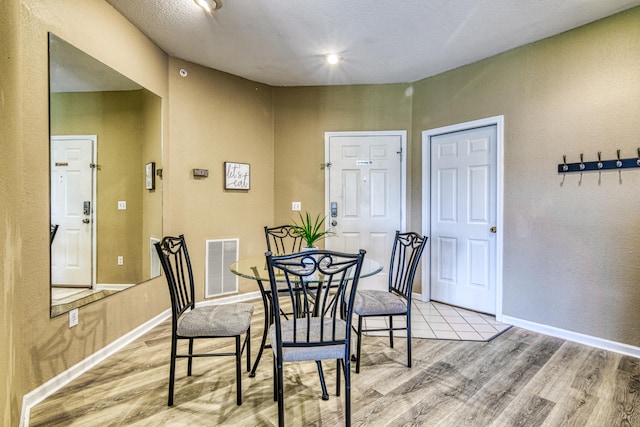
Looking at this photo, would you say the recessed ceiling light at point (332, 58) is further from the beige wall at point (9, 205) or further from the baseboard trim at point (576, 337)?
the baseboard trim at point (576, 337)

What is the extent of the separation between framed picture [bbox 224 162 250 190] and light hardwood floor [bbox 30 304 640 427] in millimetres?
1786

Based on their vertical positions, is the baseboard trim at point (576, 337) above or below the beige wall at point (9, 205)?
below

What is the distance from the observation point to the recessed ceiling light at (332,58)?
10.3ft

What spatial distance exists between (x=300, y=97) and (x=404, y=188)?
1.72 meters

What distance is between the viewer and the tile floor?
9.05ft

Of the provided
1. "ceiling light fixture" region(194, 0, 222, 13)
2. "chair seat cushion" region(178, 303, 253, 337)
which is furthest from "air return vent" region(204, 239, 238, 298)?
"ceiling light fixture" region(194, 0, 222, 13)

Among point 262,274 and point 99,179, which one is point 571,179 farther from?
point 99,179

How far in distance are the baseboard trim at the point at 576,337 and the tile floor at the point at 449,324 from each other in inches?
3.9

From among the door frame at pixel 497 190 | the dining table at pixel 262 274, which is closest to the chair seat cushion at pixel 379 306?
the dining table at pixel 262 274

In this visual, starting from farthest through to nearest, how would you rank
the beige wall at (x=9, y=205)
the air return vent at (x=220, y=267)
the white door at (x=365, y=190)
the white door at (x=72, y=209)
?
the white door at (x=365, y=190) → the air return vent at (x=220, y=267) → the white door at (x=72, y=209) → the beige wall at (x=9, y=205)

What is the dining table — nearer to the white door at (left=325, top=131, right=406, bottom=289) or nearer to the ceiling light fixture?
the white door at (left=325, top=131, right=406, bottom=289)

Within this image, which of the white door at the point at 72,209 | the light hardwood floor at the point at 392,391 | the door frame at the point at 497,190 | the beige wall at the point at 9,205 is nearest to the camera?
the beige wall at the point at 9,205

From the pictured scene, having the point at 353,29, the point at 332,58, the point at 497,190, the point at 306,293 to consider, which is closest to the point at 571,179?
the point at 497,190

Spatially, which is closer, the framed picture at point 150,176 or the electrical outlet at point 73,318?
the electrical outlet at point 73,318
